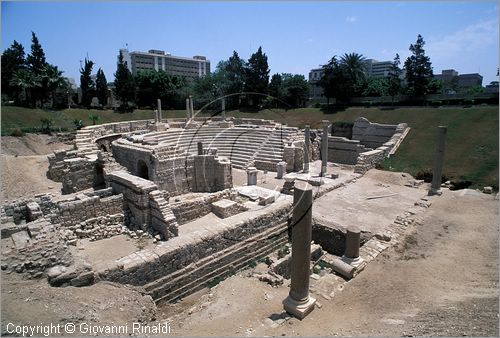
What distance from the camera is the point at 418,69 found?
3941cm

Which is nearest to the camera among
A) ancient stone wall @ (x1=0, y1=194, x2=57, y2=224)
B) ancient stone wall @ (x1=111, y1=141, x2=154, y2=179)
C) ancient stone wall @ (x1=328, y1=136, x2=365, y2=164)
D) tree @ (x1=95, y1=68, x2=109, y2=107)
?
ancient stone wall @ (x1=0, y1=194, x2=57, y2=224)

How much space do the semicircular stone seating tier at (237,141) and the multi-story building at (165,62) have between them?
7942cm

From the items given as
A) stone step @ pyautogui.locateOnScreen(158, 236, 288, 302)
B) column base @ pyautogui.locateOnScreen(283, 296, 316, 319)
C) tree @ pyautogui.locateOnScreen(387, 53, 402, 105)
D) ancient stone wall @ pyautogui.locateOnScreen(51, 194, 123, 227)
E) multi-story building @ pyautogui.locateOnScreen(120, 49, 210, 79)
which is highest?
multi-story building @ pyautogui.locateOnScreen(120, 49, 210, 79)

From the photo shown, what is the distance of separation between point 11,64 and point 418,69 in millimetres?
55696

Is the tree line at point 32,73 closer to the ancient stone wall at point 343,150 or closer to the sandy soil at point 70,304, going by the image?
the ancient stone wall at point 343,150

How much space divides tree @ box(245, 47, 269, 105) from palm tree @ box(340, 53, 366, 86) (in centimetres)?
1278

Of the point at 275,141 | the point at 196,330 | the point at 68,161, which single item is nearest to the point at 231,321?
the point at 196,330

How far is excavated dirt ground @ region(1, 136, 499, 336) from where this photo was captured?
5.93 meters

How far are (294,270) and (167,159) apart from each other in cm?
1259

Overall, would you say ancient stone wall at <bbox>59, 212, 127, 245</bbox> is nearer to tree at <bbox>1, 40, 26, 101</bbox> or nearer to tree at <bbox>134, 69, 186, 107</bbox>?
tree at <bbox>1, 40, 26, 101</bbox>

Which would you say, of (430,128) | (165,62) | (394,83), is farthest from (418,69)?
(165,62)

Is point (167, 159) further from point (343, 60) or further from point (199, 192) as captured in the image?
point (343, 60)

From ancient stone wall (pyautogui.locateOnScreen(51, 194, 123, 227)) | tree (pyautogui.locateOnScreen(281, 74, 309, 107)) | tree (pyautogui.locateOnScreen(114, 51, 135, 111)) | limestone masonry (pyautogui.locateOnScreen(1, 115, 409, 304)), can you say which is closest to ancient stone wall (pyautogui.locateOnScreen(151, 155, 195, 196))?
limestone masonry (pyautogui.locateOnScreen(1, 115, 409, 304))

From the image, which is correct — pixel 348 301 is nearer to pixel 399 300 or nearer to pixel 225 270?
pixel 399 300
